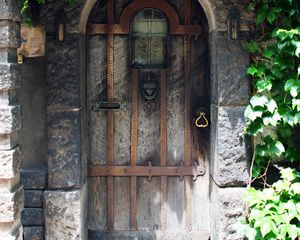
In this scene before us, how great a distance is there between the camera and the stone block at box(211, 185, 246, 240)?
335cm

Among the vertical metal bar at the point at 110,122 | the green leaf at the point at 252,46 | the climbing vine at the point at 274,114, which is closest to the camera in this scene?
the climbing vine at the point at 274,114

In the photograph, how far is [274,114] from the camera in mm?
3123

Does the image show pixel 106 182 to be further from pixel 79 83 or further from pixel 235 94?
pixel 235 94

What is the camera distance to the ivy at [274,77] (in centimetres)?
307

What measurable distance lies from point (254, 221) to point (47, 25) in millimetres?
2067

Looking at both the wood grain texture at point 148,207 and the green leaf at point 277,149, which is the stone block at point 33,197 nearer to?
the wood grain texture at point 148,207

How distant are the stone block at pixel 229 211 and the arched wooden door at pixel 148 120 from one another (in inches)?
13.8

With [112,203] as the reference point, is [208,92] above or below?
above

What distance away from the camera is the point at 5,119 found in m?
2.67

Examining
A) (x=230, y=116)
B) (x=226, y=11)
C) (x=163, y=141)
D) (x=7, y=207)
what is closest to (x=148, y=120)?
(x=163, y=141)

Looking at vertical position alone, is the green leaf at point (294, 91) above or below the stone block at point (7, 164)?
above

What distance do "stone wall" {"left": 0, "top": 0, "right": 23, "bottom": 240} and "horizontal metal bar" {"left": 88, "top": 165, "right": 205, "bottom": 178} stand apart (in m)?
0.95

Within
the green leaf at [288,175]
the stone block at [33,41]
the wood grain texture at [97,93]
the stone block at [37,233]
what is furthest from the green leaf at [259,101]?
the stone block at [37,233]

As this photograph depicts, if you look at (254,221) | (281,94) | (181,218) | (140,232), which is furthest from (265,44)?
(140,232)
